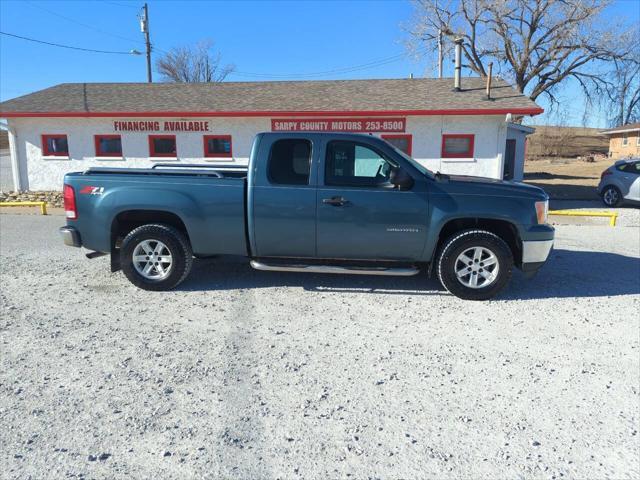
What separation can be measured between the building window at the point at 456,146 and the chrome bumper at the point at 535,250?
9.53 m

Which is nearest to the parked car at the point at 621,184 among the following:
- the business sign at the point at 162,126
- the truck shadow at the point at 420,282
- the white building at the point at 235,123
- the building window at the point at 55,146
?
the white building at the point at 235,123

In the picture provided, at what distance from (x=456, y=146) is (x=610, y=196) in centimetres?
512

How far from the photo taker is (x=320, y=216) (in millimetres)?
5113

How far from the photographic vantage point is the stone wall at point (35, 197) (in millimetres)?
14773

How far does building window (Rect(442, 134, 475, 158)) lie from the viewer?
1407 centimetres

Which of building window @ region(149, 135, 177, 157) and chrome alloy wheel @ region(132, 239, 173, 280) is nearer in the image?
chrome alloy wheel @ region(132, 239, 173, 280)

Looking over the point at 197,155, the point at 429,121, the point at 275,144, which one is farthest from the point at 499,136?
the point at 275,144

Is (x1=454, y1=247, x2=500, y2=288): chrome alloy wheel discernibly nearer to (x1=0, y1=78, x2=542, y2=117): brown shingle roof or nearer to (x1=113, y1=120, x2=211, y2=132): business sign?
(x1=0, y1=78, x2=542, y2=117): brown shingle roof

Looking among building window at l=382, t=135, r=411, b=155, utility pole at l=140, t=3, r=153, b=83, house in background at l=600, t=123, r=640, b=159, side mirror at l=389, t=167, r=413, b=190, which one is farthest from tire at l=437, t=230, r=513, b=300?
house in background at l=600, t=123, r=640, b=159

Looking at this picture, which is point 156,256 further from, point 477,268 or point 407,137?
point 407,137

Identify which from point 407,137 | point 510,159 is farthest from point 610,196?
point 510,159

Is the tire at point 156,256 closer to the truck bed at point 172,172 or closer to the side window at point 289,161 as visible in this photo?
the truck bed at point 172,172

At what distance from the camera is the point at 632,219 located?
38.4 ft

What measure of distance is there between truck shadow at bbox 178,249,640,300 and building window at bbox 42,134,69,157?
11481mm
